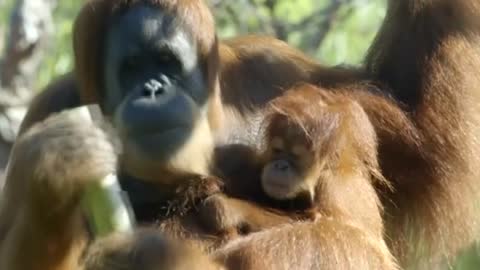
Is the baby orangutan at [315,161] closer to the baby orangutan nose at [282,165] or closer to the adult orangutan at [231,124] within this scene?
the baby orangutan nose at [282,165]

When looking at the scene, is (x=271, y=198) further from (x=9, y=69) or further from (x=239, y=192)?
(x=9, y=69)

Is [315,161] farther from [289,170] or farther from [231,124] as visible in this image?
[231,124]

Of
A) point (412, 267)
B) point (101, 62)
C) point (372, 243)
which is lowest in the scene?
point (412, 267)

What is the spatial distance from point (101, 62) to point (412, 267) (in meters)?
1.39

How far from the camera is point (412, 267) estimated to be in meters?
4.63

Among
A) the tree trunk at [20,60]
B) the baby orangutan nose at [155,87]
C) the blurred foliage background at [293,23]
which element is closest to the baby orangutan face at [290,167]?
the baby orangutan nose at [155,87]

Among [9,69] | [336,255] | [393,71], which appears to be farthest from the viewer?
[9,69]

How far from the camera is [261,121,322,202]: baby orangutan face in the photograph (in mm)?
3928

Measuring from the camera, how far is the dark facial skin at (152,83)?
12.5 feet

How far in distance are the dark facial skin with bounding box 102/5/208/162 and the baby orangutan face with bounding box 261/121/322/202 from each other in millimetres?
268

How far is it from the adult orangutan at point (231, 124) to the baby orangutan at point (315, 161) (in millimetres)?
102

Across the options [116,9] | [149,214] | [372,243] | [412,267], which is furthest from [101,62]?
[412,267]

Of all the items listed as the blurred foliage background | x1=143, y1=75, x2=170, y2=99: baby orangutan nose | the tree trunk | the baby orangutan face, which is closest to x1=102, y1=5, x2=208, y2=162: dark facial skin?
x1=143, y1=75, x2=170, y2=99: baby orangutan nose

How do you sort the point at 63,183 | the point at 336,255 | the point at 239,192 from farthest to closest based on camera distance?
the point at 239,192 < the point at 336,255 < the point at 63,183
